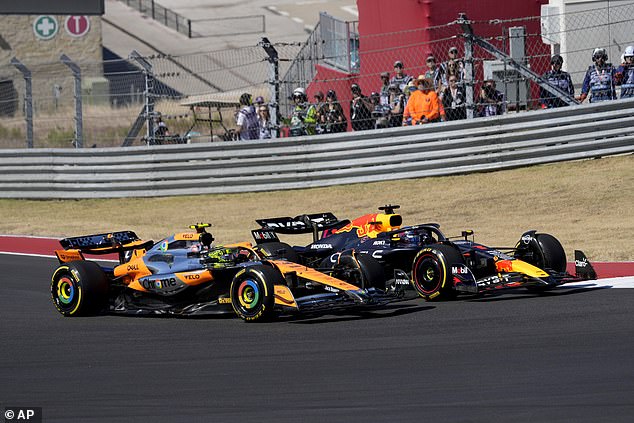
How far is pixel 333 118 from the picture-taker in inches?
778

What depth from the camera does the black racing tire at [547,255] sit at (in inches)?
451

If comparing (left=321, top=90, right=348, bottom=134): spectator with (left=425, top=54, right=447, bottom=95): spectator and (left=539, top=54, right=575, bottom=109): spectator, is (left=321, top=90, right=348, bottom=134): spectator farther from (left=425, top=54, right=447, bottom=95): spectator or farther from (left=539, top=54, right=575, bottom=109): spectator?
(left=539, top=54, right=575, bottom=109): spectator

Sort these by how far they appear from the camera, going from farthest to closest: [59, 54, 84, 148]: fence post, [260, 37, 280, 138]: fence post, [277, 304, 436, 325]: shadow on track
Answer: [59, 54, 84, 148]: fence post, [260, 37, 280, 138]: fence post, [277, 304, 436, 325]: shadow on track

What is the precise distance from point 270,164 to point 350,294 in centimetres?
988

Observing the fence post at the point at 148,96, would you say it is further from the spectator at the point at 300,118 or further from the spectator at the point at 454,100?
the spectator at the point at 454,100

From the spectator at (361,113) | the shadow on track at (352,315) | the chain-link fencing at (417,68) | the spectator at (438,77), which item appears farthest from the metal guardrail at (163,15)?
the shadow on track at (352,315)

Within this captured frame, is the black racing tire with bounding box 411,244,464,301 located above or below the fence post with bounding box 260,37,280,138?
below

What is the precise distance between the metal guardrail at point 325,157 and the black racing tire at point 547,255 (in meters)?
6.92

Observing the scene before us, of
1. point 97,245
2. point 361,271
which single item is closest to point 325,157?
point 97,245

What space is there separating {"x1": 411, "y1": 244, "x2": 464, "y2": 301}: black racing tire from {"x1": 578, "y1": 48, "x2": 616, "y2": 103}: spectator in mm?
7887

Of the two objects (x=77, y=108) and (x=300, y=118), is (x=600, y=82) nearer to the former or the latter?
(x=300, y=118)

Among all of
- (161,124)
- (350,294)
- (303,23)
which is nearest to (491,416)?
(350,294)

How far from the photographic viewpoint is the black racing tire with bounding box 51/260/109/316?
11.1 meters

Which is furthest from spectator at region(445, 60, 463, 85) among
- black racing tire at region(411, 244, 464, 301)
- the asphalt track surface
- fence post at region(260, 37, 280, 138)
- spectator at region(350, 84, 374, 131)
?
black racing tire at region(411, 244, 464, 301)
